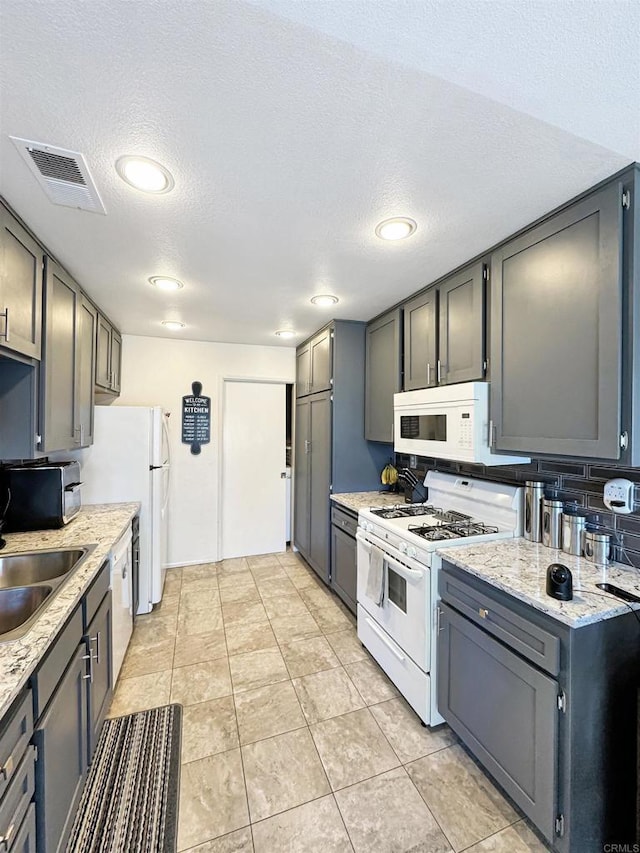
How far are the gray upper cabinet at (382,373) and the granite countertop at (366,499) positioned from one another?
486 millimetres

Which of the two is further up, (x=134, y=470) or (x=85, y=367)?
(x=85, y=367)

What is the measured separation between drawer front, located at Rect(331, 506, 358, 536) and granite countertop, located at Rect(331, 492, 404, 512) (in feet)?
0.25

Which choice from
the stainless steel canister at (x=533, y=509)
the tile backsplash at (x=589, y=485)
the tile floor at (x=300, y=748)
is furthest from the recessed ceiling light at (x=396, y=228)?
the tile floor at (x=300, y=748)

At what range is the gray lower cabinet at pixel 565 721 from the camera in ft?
3.96

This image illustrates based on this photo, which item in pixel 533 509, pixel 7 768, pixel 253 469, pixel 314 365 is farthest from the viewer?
pixel 253 469

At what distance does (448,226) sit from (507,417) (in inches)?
38.1

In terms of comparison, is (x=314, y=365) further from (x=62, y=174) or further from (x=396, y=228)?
(x=62, y=174)

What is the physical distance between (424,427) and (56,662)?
2093 mm

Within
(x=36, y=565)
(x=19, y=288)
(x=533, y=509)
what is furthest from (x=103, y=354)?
(x=533, y=509)

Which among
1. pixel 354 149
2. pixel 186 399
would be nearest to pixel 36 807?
pixel 354 149

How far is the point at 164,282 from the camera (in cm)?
236

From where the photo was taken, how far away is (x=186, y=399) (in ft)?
12.7

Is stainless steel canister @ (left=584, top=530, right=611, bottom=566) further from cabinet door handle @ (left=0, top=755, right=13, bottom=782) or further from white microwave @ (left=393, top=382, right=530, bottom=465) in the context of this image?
cabinet door handle @ (left=0, top=755, right=13, bottom=782)

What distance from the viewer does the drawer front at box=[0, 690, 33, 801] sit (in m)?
0.88
